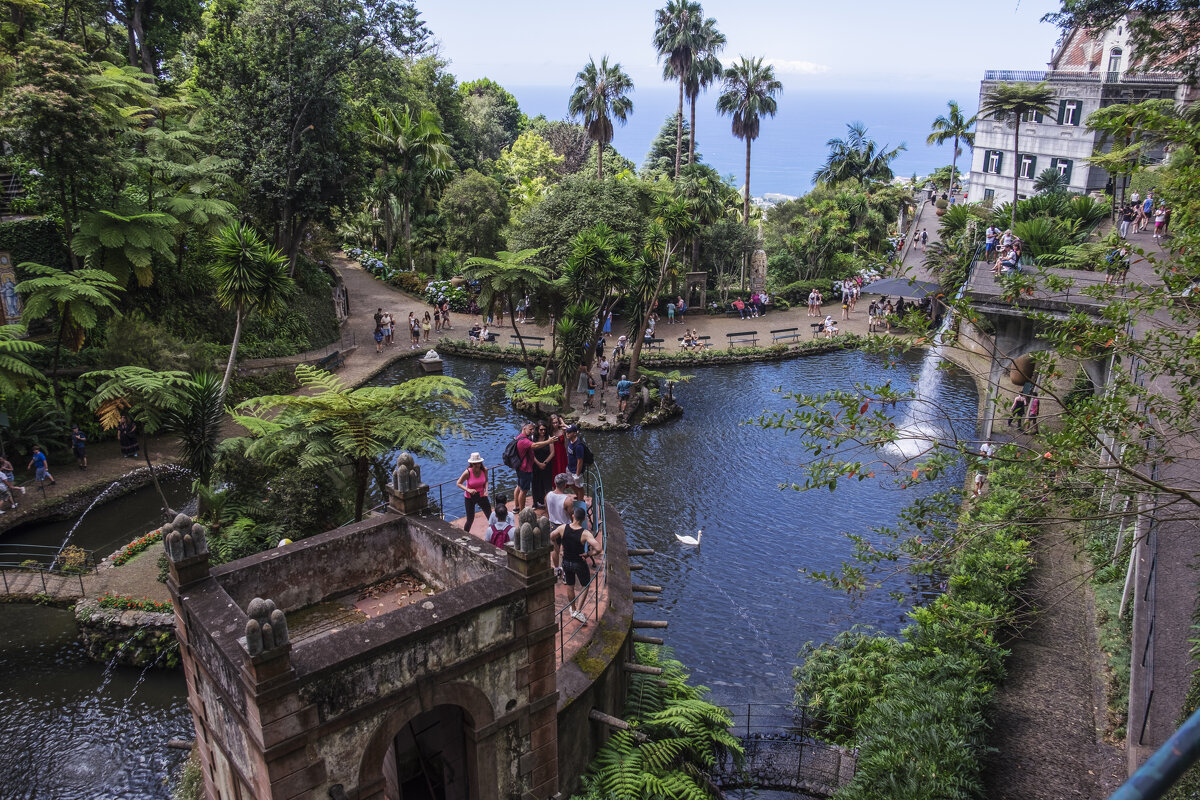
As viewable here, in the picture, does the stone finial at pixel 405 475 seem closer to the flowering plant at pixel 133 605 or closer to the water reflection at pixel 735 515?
the water reflection at pixel 735 515

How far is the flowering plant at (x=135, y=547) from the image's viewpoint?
18.6 meters

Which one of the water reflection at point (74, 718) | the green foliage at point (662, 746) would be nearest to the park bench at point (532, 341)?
the water reflection at point (74, 718)

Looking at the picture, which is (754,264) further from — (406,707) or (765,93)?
(406,707)

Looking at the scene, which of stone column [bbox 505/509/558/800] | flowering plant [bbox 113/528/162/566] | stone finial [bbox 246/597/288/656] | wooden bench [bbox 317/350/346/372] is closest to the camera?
stone finial [bbox 246/597/288/656]

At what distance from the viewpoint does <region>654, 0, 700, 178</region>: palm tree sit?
47031 millimetres

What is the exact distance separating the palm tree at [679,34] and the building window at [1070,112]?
66.1ft

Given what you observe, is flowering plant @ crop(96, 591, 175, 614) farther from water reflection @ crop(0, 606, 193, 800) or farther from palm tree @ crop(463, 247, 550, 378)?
palm tree @ crop(463, 247, 550, 378)

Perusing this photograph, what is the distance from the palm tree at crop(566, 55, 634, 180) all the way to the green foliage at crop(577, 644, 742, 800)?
3622cm

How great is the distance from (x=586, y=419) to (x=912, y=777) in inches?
733

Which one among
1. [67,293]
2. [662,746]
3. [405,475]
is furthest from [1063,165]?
[67,293]

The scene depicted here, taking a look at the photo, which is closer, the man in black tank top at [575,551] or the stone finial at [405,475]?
the stone finial at [405,475]

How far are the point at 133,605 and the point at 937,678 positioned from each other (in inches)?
589

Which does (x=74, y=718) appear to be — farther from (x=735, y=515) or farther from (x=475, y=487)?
(x=735, y=515)

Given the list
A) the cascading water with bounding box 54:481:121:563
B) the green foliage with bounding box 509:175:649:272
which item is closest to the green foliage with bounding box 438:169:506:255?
the green foliage with bounding box 509:175:649:272
